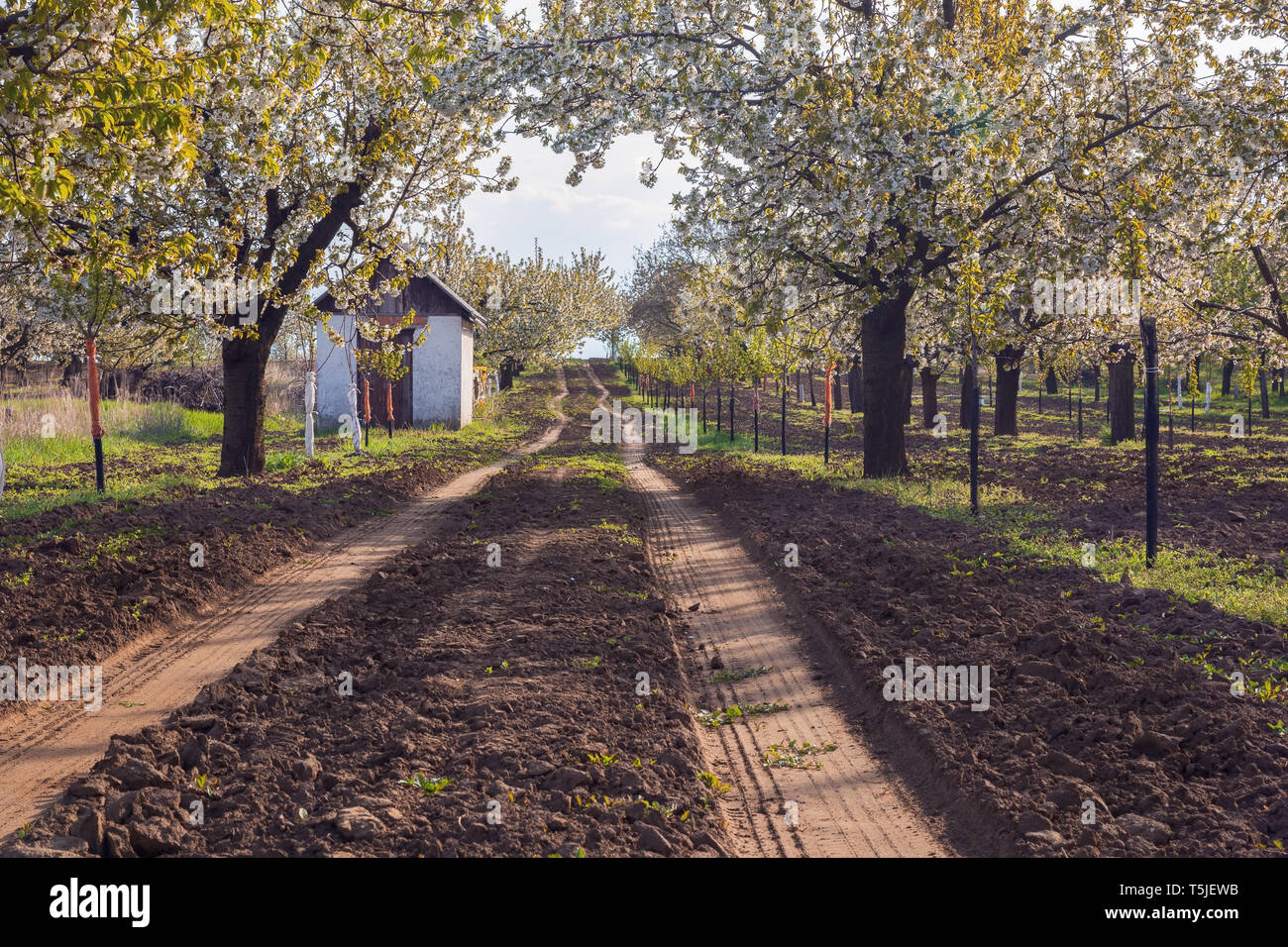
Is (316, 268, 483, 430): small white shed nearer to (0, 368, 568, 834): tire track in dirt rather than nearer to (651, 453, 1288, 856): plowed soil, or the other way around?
(0, 368, 568, 834): tire track in dirt

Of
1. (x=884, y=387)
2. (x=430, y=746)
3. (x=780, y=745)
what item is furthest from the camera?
(x=884, y=387)

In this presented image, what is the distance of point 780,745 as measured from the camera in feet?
19.5

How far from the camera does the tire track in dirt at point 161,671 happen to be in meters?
5.21

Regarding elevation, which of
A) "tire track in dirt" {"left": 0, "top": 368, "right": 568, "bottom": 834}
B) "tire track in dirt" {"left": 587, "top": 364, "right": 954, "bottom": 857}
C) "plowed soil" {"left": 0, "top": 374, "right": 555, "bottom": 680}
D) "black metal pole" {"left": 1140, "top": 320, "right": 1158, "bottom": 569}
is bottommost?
"tire track in dirt" {"left": 587, "top": 364, "right": 954, "bottom": 857}

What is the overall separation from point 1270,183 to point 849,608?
13.0 meters

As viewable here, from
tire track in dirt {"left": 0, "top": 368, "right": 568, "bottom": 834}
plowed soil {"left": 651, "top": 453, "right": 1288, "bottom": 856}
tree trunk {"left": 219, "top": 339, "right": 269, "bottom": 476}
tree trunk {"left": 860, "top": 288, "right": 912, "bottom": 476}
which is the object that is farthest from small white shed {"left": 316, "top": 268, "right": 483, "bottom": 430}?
plowed soil {"left": 651, "top": 453, "right": 1288, "bottom": 856}

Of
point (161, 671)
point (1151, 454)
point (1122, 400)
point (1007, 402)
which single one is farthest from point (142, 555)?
point (1007, 402)

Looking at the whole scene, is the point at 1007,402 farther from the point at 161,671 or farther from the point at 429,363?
the point at 161,671

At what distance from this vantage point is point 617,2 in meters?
13.1

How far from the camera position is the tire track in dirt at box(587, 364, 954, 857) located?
468cm

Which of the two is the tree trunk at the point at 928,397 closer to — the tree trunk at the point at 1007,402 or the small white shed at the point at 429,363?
the tree trunk at the point at 1007,402

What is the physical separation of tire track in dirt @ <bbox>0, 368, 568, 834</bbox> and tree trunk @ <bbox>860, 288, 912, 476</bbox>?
9.36 m

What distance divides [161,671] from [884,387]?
13816mm

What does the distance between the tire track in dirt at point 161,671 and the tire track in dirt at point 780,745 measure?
3.52m
